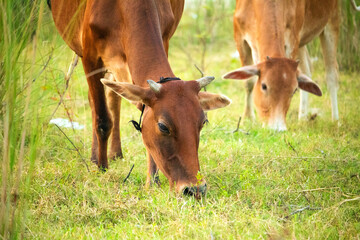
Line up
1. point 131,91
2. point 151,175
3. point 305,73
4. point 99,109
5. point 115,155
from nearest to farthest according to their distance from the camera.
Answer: point 131,91 → point 151,175 → point 99,109 → point 115,155 → point 305,73

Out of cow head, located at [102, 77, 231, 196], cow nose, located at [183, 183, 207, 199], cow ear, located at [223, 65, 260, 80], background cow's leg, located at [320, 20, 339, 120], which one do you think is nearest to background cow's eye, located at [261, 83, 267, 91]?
cow ear, located at [223, 65, 260, 80]

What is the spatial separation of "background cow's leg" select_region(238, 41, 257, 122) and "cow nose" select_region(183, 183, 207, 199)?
139 inches

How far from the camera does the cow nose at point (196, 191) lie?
311 centimetres

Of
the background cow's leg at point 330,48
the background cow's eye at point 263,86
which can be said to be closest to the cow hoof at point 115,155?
the background cow's eye at point 263,86

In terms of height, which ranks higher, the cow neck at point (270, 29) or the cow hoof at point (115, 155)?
the cow neck at point (270, 29)

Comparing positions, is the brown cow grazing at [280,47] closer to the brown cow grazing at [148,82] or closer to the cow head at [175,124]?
the brown cow grazing at [148,82]

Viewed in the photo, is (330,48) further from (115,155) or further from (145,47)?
(145,47)

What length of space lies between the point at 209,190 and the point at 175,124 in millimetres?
658

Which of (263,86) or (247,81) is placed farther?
(247,81)

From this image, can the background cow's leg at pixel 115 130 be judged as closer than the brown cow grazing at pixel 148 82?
No

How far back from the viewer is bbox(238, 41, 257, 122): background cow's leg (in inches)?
264

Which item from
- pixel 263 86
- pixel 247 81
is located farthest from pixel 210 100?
pixel 247 81

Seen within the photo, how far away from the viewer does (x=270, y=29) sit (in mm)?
5973

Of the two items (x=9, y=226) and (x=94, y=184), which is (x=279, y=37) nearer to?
(x=94, y=184)
